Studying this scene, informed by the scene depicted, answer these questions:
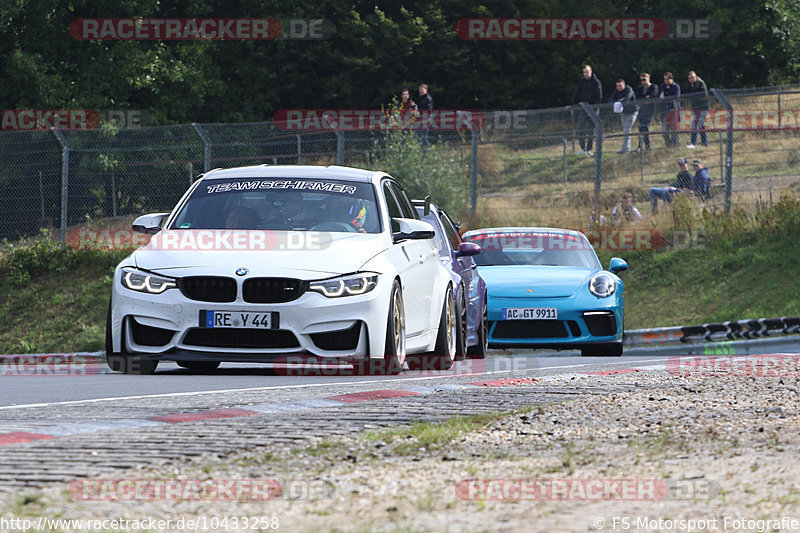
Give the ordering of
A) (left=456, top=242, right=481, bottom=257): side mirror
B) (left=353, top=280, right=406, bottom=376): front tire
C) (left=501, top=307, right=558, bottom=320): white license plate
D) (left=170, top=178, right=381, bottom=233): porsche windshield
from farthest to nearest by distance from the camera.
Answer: (left=501, top=307, right=558, bottom=320): white license plate, (left=456, top=242, right=481, bottom=257): side mirror, (left=170, top=178, right=381, bottom=233): porsche windshield, (left=353, top=280, right=406, bottom=376): front tire

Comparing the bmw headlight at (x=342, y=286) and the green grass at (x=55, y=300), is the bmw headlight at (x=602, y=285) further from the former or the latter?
the green grass at (x=55, y=300)

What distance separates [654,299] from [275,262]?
14134 millimetres

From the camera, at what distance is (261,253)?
9688 millimetres

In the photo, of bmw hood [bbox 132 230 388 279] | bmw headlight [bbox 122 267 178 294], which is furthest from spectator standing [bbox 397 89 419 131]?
bmw headlight [bbox 122 267 178 294]

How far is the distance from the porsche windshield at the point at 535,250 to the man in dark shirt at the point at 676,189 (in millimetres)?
9016

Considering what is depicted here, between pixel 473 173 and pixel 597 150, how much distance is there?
2.40 meters

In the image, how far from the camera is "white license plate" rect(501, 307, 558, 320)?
572 inches

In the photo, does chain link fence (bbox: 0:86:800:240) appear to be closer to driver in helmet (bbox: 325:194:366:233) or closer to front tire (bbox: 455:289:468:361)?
front tire (bbox: 455:289:468:361)

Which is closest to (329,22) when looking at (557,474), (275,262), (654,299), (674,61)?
(674,61)

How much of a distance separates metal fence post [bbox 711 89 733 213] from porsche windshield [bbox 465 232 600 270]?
8.80 metres

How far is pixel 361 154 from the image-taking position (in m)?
24.9

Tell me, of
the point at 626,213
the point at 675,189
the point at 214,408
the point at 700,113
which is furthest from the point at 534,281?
the point at 700,113

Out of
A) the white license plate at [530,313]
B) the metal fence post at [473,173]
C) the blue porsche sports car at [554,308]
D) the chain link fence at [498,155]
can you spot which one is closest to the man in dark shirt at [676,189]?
the chain link fence at [498,155]

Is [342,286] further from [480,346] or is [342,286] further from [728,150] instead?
[728,150]
